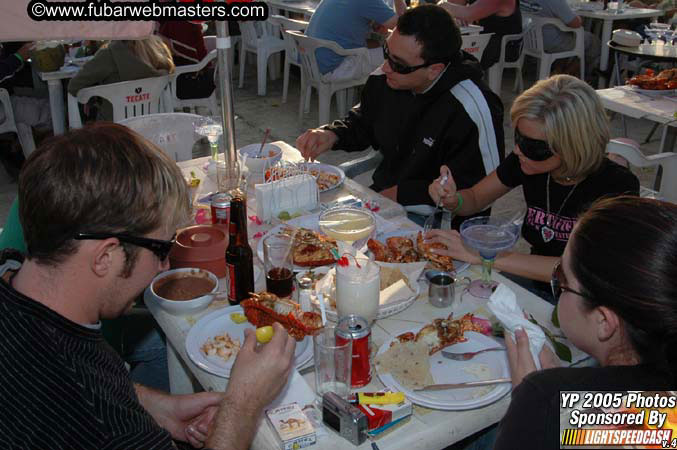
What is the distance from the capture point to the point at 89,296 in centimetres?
150

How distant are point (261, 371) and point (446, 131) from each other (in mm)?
1987

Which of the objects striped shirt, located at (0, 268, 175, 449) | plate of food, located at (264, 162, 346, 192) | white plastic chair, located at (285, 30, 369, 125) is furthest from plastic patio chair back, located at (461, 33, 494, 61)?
striped shirt, located at (0, 268, 175, 449)

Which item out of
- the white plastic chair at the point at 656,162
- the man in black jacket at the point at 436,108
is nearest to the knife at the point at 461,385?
the man in black jacket at the point at 436,108

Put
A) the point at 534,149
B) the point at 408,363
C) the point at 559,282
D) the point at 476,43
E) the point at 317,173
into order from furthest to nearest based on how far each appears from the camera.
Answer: the point at 476,43 < the point at 317,173 < the point at 534,149 < the point at 408,363 < the point at 559,282

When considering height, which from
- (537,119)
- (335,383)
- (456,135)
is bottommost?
(335,383)

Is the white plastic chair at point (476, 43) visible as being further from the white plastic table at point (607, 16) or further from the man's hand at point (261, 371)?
the man's hand at point (261, 371)

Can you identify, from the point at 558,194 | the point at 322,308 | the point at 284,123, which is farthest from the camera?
the point at 284,123

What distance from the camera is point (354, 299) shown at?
1.93 m

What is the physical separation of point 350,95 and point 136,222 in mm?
6000

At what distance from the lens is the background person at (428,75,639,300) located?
2.42m

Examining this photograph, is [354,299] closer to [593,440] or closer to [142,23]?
[593,440]

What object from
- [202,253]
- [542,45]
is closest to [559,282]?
[202,253]

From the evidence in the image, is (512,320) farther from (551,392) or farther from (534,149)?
(534,149)

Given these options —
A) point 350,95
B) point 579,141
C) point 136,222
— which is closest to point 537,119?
point 579,141
